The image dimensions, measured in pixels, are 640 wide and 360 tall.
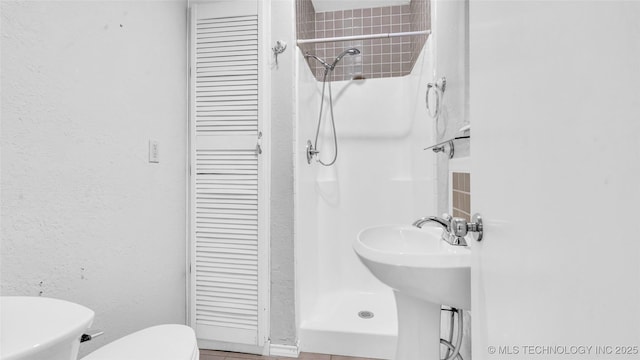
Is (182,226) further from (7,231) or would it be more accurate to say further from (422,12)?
(422,12)

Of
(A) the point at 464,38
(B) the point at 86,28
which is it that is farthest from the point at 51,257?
(A) the point at 464,38

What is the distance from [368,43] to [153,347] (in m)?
2.37

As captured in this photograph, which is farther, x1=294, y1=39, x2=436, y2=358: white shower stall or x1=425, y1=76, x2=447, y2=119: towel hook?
x1=294, y1=39, x2=436, y2=358: white shower stall

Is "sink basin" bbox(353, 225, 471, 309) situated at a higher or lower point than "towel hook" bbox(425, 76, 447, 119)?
lower

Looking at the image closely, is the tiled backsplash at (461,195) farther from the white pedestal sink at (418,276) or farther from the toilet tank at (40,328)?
the toilet tank at (40,328)

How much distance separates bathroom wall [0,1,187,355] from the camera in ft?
2.99

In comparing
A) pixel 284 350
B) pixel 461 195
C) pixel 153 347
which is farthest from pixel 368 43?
pixel 153 347

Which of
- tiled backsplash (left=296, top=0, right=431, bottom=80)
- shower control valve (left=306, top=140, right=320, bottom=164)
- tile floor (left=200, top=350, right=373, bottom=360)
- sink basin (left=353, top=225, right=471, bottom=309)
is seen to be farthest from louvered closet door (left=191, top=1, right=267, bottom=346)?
sink basin (left=353, top=225, right=471, bottom=309)

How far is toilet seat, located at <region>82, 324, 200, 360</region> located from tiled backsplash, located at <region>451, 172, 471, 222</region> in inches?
41.7

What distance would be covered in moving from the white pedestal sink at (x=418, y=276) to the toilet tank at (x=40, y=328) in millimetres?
714

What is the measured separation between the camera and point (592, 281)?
31cm

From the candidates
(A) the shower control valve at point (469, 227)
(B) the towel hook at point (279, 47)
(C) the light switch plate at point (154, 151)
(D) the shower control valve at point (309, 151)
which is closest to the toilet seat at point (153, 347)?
(C) the light switch plate at point (154, 151)

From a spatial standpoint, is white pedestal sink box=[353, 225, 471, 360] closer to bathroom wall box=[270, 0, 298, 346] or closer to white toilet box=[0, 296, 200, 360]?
bathroom wall box=[270, 0, 298, 346]

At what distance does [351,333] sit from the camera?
1.66m
